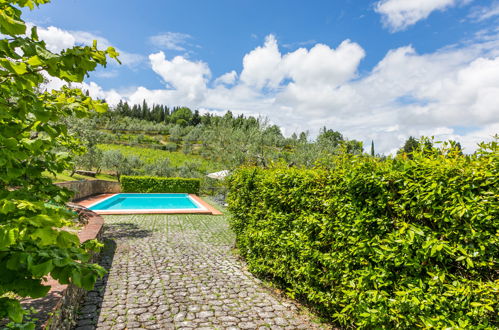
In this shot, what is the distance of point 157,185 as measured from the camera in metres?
29.5

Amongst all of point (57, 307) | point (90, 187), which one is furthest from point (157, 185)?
point (57, 307)

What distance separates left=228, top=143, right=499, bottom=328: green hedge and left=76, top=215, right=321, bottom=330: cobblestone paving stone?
3.01ft

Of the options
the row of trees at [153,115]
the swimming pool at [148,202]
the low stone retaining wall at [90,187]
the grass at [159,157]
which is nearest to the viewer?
the low stone retaining wall at [90,187]

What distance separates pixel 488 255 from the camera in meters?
2.78

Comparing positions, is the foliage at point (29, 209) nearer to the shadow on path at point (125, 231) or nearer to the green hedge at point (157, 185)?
the shadow on path at point (125, 231)

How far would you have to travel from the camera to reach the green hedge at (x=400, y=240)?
2.81 meters

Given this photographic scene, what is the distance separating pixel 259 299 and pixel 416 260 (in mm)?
3494

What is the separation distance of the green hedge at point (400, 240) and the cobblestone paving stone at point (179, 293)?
0.92 meters

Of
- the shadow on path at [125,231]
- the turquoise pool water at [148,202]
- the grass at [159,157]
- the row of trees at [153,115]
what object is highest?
the row of trees at [153,115]

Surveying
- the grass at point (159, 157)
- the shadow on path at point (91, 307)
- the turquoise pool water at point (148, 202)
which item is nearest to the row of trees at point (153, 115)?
the grass at point (159, 157)

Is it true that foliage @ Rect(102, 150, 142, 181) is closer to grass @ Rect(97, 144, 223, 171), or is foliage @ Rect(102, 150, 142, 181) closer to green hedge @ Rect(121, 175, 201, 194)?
grass @ Rect(97, 144, 223, 171)

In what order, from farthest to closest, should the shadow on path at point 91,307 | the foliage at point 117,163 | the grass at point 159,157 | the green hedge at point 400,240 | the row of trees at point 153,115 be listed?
1. the row of trees at point 153,115
2. the grass at point 159,157
3. the foliage at point 117,163
4. the shadow on path at point 91,307
5. the green hedge at point 400,240

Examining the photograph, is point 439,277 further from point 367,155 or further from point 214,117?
point 214,117

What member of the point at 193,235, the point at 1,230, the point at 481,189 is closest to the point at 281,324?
the point at 481,189
